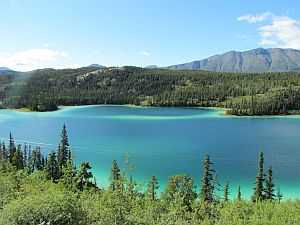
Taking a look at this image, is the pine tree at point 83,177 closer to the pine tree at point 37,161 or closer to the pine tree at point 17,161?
the pine tree at point 37,161

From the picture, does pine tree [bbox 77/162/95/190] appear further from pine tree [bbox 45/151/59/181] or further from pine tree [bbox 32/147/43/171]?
pine tree [bbox 32/147/43/171]

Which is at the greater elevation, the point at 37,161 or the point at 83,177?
the point at 83,177

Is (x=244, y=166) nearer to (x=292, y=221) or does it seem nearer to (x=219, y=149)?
(x=219, y=149)

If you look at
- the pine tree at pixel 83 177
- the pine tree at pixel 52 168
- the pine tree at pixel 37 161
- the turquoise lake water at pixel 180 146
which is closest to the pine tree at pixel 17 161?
the pine tree at pixel 37 161

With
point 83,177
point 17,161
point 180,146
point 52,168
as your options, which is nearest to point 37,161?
point 17,161

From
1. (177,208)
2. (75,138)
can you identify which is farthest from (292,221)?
(75,138)

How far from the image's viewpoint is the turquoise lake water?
70.1 m

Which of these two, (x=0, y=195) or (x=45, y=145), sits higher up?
(x=0, y=195)

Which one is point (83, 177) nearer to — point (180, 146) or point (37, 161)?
point (37, 161)

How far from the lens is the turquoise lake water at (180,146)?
7012cm

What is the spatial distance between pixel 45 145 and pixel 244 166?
57545 millimetres

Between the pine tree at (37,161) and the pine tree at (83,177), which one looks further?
the pine tree at (37,161)

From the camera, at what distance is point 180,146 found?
9950cm

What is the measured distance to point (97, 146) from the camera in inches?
3932
